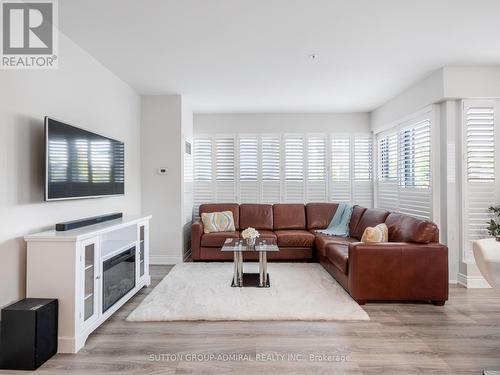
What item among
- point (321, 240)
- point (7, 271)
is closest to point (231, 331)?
point (7, 271)

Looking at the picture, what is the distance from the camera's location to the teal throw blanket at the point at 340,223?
15.9 feet

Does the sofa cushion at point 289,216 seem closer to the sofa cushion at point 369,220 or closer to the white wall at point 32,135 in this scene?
the sofa cushion at point 369,220

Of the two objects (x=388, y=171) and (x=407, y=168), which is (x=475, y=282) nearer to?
(x=407, y=168)

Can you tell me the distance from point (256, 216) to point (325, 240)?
145 cm

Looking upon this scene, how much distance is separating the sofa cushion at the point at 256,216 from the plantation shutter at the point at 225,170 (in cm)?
44

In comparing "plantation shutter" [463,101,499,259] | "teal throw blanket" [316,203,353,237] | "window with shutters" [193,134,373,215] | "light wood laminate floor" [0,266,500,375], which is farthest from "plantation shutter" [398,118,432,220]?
"light wood laminate floor" [0,266,500,375]

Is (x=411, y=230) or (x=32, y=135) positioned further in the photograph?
(x=411, y=230)

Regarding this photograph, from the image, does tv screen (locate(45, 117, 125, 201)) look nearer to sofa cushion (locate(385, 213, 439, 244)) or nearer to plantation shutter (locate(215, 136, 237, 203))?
plantation shutter (locate(215, 136, 237, 203))

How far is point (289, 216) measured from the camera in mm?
5398

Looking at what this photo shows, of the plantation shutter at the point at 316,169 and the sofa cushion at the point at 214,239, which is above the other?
the plantation shutter at the point at 316,169

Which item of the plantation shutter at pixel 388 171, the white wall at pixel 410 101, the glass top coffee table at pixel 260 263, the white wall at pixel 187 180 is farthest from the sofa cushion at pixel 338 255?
the white wall at pixel 187 180

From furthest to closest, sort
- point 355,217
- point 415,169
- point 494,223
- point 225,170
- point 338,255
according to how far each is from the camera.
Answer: point 225,170 < point 355,217 < point 415,169 < point 338,255 < point 494,223

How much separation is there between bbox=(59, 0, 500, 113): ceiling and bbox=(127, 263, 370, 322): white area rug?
8.73 feet

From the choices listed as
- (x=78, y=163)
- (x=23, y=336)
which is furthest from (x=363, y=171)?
(x=23, y=336)
